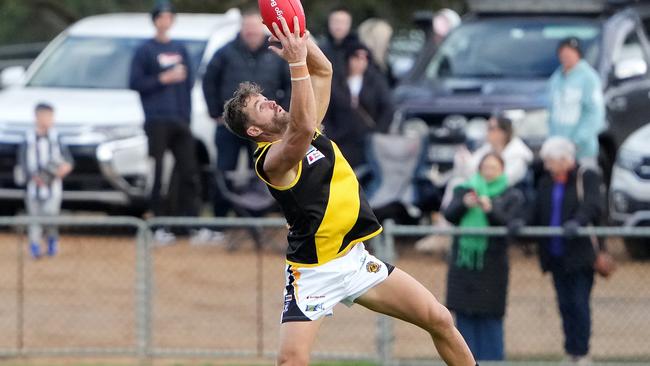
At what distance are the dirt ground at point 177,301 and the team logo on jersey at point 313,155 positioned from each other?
4062 mm

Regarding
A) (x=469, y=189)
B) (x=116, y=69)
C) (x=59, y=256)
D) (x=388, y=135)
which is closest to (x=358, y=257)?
(x=469, y=189)

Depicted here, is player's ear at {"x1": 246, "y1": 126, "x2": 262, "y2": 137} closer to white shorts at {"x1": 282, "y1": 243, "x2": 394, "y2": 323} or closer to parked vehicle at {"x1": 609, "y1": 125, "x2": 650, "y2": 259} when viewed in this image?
white shorts at {"x1": 282, "y1": 243, "x2": 394, "y2": 323}

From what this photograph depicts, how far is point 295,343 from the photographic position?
327 inches

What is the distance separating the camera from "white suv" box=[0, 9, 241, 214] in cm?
1614

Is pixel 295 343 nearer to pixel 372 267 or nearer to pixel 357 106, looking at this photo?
pixel 372 267

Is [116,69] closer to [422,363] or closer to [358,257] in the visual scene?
[422,363]

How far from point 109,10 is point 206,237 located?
425 inches

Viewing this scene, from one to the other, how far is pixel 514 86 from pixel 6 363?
19.4 ft

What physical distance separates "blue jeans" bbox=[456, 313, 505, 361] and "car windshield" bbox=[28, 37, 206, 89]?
248 inches

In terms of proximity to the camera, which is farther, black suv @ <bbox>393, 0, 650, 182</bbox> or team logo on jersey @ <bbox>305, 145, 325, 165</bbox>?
black suv @ <bbox>393, 0, 650, 182</bbox>

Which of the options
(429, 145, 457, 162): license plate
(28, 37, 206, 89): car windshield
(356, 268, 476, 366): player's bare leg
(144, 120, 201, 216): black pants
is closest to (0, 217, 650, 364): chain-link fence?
(429, 145, 457, 162): license plate

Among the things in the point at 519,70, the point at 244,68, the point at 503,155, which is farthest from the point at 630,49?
the point at 244,68

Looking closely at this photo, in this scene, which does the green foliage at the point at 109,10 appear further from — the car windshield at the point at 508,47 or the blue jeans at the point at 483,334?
the blue jeans at the point at 483,334

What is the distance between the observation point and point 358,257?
862 cm
